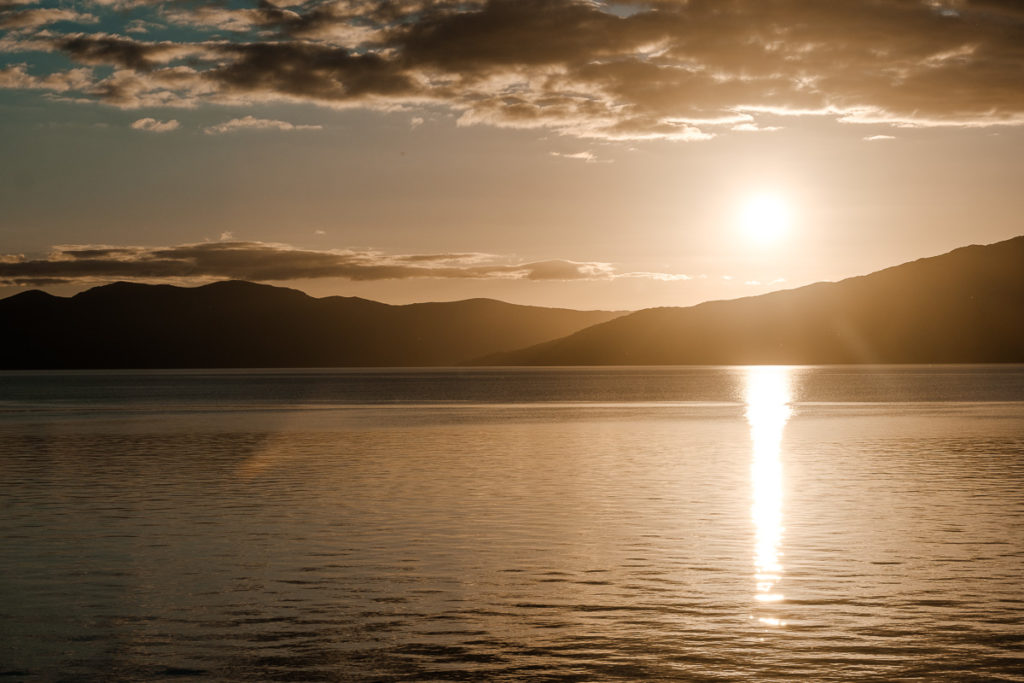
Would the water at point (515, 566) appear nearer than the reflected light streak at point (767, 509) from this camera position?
Yes

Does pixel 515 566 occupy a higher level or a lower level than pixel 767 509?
higher

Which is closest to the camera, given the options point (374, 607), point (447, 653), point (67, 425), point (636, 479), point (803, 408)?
point (447, 653)

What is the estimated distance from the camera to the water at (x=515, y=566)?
20.1 metres

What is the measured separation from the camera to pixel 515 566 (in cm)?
2939

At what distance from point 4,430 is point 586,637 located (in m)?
89.6

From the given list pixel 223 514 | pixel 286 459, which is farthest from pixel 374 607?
pixel 286 459

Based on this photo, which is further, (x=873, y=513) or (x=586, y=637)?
(x=873, y=513)

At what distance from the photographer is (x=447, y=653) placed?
20.4m

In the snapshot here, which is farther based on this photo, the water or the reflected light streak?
the reflected light streak

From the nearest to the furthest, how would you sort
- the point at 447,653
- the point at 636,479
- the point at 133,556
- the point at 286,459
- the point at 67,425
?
the point at 447,653
the point at 133,556
the point at 636,479
the point at 286,459
the point at 67,425

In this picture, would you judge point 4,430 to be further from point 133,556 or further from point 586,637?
point 586,637

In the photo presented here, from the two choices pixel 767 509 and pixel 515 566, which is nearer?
pixel 515 566

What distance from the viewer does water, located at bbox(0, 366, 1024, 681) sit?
20.1 m

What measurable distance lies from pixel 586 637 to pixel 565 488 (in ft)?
87.9
